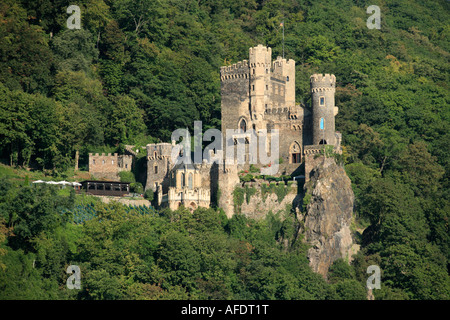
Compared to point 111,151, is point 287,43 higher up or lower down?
higher up

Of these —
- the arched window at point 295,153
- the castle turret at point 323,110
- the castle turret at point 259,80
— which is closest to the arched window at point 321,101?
the castle turret at point 323,110

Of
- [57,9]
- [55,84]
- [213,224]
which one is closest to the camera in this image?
[213,224]

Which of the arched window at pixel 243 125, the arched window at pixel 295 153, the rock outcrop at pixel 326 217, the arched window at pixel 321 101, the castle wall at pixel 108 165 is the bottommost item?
the rock outcrop at pixel 326 217

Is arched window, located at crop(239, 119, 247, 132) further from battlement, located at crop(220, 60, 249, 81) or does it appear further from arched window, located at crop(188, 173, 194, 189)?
arched window, located at crop(188, 173, 194, 189)

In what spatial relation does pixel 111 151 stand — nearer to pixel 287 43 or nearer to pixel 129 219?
pixel 129 219

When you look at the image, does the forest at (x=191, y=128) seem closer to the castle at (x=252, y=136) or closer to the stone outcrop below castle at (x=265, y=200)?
the stone outcrop below castle at (x=265, y=200)

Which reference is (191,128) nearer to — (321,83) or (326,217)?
(321,83)

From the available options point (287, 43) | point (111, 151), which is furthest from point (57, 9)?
point (287, 43)
